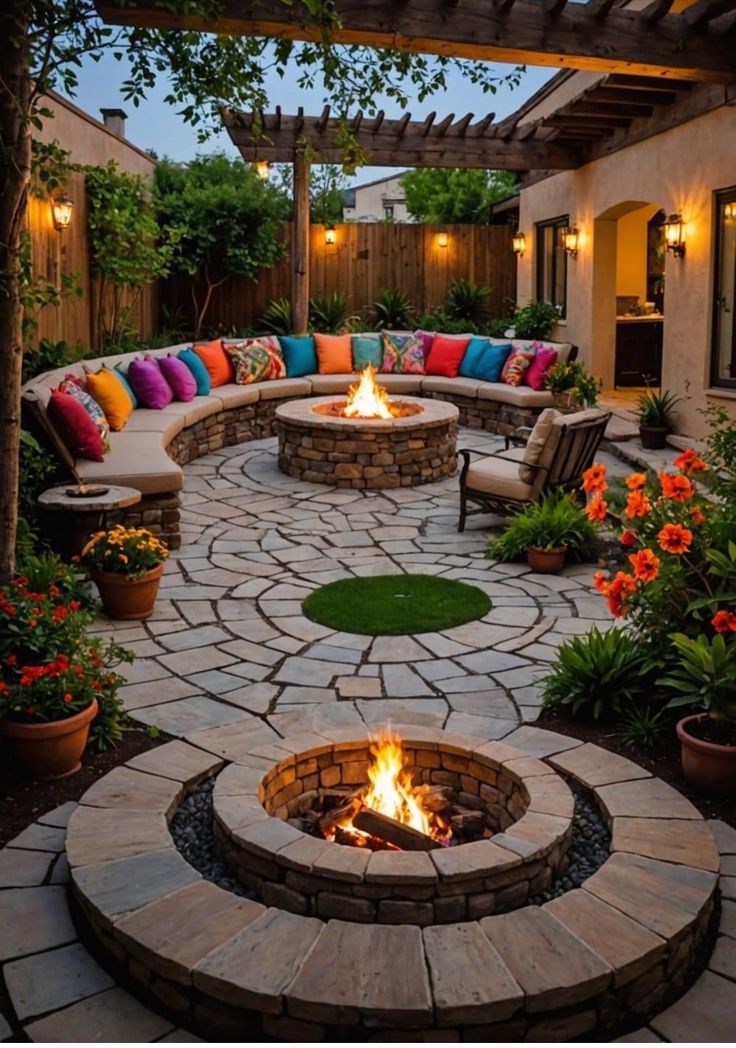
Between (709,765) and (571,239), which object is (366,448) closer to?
(709,765)

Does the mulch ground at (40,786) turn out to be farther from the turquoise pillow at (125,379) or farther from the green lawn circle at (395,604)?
the turquoise pillow at (125,379)

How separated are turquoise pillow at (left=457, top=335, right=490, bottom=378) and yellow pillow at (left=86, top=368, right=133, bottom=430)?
517 cm

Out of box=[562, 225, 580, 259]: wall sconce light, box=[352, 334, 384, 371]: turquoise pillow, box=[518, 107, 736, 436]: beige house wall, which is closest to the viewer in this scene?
box=[518, 107, 736, 436]: beige house wall

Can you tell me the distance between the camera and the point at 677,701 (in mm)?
3846

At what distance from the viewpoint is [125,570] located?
5.60m

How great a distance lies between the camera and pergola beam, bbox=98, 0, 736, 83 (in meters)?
6.74

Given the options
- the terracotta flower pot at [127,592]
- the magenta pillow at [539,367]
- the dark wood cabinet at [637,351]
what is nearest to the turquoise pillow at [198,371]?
the magenta pillow at [539,367]

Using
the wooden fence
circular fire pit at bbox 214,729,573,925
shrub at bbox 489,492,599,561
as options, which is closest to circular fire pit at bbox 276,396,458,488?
shrub at bbox 489,492,599,561

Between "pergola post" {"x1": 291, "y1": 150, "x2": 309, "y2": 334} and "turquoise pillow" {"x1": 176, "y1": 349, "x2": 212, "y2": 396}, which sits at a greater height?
"pergola post" {"x1": 291, "y1": 150, "x2": 309, "y2": 334}

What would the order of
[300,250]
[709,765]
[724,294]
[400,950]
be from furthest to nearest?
1. [300,250]
2. [724,294]
3. [709,765]
4. [400,950]

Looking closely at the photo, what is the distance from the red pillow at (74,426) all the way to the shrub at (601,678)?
394 centimetres

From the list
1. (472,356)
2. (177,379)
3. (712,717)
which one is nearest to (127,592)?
(712,717)

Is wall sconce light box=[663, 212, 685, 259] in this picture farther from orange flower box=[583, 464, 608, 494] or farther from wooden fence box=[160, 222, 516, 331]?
wooden fence box=[160, 222, 516, 331]

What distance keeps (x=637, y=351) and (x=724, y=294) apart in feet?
14.6
